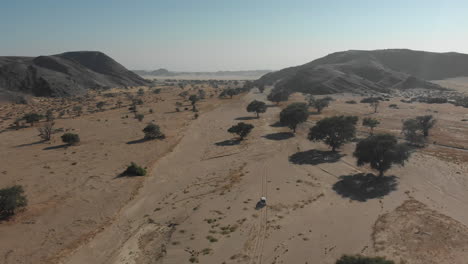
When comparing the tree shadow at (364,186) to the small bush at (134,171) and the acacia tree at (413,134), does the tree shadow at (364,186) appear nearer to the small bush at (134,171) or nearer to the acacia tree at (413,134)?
the acacia tree at (413,134)

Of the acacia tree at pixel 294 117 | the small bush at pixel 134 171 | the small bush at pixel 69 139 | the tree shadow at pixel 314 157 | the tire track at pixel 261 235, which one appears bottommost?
the tire track at pixel 261 235

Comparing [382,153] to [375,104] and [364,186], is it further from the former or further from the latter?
[375,104]

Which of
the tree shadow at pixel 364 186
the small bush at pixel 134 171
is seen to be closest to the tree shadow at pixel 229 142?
the small bush at pixel 134 171

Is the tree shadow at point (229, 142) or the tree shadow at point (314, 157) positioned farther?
the tree shadow at point (229, 142)

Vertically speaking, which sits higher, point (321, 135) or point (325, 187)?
point (321, 135)

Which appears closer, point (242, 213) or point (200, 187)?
point (242, 213)

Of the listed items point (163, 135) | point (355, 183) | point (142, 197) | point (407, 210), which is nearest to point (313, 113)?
point (163, 135)

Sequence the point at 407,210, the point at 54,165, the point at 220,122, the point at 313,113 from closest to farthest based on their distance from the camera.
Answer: the point at 407,210
the point at 54,165
the point at 220,122
the point at 313,113

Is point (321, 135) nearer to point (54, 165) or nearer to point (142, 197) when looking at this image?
point (142, 197)
